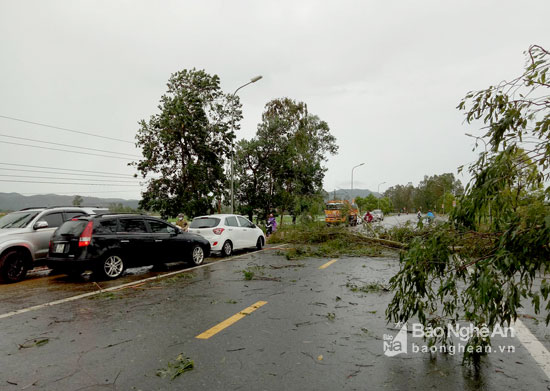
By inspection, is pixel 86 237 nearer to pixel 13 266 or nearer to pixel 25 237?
pixel 25 237

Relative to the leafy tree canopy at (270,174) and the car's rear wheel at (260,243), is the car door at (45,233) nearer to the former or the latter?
the car's rear wheel at (260,243)

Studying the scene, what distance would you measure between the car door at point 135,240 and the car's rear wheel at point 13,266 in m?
2.53

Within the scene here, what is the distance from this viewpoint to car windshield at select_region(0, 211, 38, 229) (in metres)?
9.41

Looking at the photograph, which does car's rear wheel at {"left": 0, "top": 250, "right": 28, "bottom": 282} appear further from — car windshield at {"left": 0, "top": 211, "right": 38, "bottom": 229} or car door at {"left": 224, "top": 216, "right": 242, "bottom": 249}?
car door at {"left": 224, "top": 216, "right": 242, "bottom": 249}

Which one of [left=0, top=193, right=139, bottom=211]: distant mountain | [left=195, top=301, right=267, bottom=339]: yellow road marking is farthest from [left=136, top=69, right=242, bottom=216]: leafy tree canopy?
[left=195, top=301, right=267, bottom=339]: yellow road marking

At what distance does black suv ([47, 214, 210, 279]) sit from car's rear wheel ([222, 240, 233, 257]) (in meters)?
2.81

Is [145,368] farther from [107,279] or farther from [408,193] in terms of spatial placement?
[408,193]

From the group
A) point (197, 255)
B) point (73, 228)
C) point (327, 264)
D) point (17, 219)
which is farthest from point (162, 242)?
point (327, 264)

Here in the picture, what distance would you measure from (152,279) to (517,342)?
293 inches

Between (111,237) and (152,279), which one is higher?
(111,237)

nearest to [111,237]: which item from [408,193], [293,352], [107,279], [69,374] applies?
[107,279]

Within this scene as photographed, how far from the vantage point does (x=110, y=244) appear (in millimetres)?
8656

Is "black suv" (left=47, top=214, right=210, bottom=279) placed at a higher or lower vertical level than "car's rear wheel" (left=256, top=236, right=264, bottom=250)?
higher

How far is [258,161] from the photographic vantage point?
2736 cm
